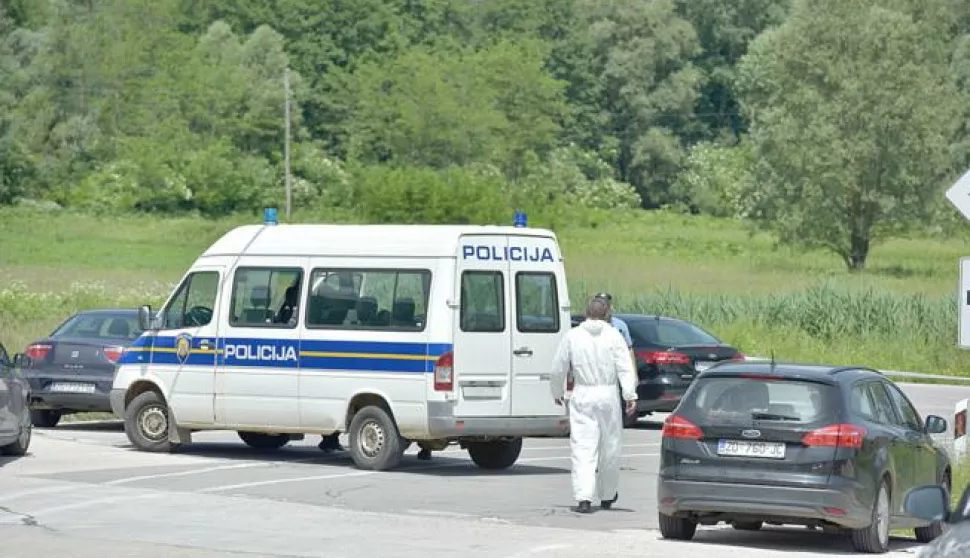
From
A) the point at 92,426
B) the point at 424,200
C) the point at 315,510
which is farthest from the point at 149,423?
the point at 424,200

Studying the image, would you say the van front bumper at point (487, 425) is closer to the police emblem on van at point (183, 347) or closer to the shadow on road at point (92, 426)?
the police emblem on van at point (183, 347)

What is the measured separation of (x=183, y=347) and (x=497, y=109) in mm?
103240

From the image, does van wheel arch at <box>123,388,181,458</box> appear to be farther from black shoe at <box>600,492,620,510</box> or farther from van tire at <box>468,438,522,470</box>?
black shoe at <box>600,492,620,510</box>

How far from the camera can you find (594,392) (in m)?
17.4

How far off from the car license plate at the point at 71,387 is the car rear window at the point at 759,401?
12196mm

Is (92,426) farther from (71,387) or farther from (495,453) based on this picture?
(495,453)

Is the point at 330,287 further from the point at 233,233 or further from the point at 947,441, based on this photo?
the point at 947,441

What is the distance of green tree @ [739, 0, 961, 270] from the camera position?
86688 millimetres

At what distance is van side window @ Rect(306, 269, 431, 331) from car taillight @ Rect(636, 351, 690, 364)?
295 inches

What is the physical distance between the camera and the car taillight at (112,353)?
84.4 ft

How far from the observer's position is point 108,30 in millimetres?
128625

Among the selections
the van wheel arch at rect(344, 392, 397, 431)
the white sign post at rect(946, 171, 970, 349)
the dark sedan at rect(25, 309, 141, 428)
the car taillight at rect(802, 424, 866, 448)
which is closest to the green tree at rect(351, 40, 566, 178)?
the dark sedan at rect(25, 309, 141, 428)

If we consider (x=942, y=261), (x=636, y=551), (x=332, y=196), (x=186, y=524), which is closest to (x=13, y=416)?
(x=186, y=524)

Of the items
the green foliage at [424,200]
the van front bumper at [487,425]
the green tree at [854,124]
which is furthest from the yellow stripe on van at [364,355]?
the green foliage at [424,200]
